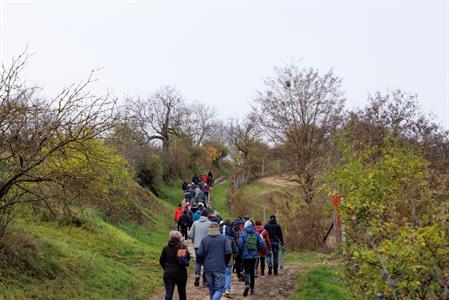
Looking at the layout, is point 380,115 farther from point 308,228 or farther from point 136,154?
point 136,154

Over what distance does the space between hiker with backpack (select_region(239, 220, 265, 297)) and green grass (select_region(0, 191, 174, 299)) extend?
241cm

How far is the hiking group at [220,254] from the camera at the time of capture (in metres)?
9.41

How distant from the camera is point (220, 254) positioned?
9727 mm

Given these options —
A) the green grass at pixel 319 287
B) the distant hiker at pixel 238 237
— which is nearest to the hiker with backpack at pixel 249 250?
the distant hiker at pixel 238 237

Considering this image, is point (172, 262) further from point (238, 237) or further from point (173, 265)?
point (238, 237)

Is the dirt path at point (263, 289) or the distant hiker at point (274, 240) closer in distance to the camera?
the dirt path at point (263, 289)

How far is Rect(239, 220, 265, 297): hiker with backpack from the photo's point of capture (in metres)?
11.7

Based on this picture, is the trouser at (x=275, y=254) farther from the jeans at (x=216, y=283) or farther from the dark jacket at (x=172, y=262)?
the dark jacket at (x=172, y=262)

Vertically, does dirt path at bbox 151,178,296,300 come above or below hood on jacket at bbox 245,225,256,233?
below

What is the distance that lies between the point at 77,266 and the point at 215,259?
399 cm

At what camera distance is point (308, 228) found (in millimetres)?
22125

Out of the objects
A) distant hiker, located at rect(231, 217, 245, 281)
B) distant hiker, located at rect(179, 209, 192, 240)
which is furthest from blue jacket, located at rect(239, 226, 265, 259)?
distant hiker, located at rect(179, 209, 192, 240)

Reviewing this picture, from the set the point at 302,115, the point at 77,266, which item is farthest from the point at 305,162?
the point at 77,266

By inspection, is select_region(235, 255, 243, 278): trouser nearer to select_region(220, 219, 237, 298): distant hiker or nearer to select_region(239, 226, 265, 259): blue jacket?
select_region(220, 219, 237, 298): distant hiker
